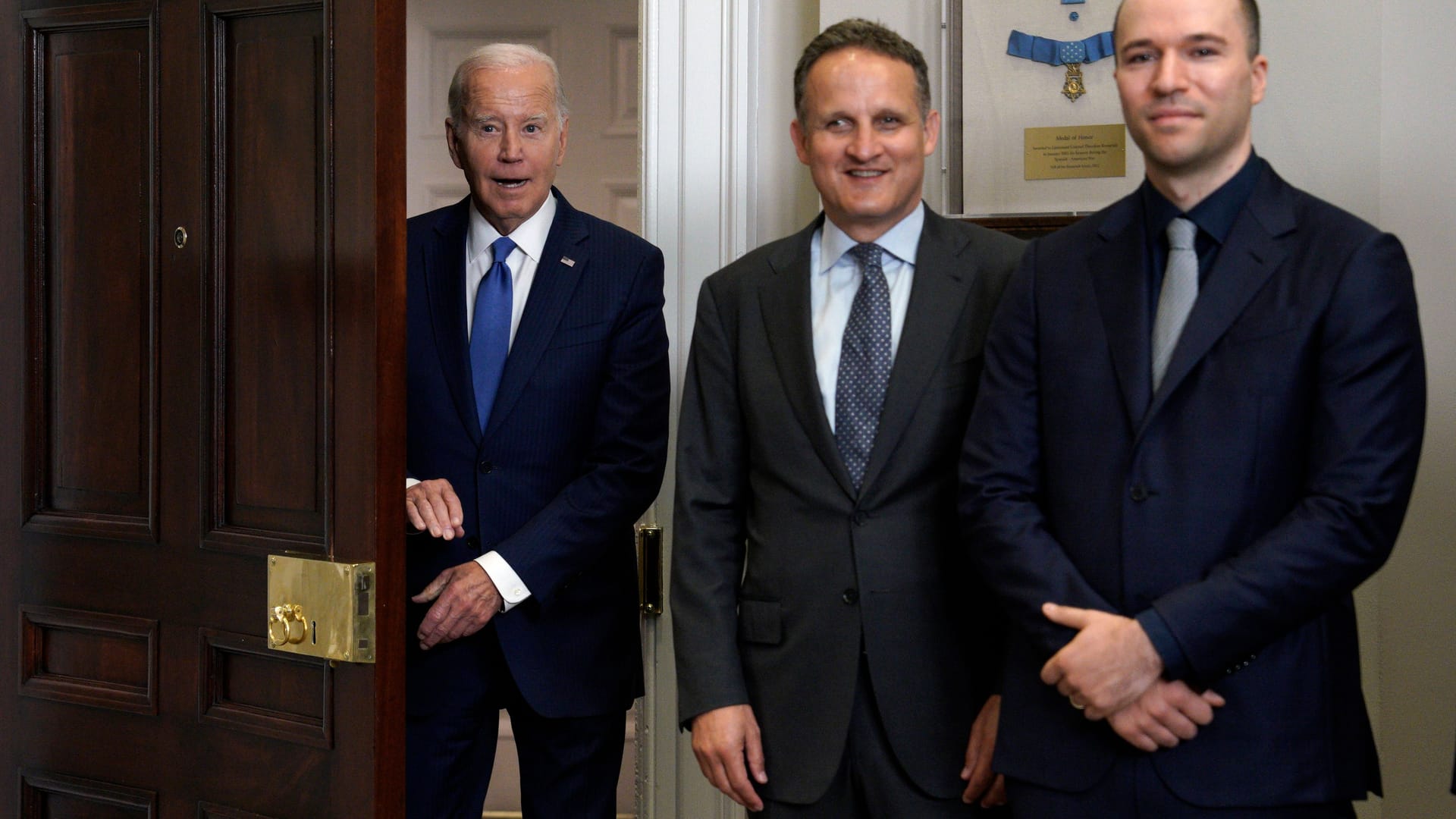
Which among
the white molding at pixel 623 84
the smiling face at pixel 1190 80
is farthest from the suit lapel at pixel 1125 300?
the white molding at pixel 623 84

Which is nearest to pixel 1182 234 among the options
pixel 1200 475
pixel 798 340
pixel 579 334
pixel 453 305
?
pixel 1200 475

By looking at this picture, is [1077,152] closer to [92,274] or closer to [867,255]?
[867,255]

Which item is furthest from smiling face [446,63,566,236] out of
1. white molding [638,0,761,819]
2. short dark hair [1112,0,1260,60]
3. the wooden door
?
short dark hair [1112,0,1260,60]

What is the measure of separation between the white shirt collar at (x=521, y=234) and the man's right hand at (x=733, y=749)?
989 mm

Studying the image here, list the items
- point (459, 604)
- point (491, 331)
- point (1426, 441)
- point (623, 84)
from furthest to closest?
point (623, 84)
point (491, 331)
point (1426, 441)
point (459, 604)

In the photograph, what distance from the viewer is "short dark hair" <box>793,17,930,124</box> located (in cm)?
204

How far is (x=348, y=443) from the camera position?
2.04 m

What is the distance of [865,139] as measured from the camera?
1.99m

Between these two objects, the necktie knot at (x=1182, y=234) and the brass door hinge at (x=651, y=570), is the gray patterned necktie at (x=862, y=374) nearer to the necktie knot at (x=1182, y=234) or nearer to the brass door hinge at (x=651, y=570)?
the necktie knot at (x=1182, y=234)

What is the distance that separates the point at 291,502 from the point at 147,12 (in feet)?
2.88

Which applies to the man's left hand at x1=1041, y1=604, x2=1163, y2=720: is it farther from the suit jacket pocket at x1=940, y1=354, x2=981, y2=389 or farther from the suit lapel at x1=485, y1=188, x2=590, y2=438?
the suit lapel at x1=485, y1=188, x2=590, y2=438

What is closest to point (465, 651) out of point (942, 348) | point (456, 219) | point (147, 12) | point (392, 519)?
point (392, 519)

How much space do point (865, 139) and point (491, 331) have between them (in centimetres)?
86

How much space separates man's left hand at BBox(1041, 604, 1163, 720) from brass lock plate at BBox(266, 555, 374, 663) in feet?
3.34
